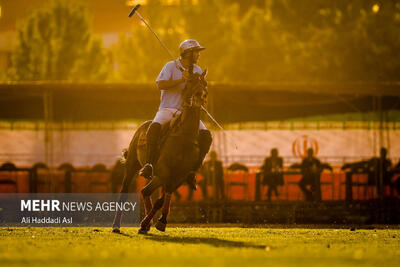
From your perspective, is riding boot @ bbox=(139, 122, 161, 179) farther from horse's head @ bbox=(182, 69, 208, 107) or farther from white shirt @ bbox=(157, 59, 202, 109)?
horse's head @ bbox=(182, 69, 208, 107)

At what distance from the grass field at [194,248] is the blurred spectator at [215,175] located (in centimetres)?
944

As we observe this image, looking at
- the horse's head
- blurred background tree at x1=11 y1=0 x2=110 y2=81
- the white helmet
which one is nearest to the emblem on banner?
blurred background tree at x1=11 y1=0 x2=110 y2=81

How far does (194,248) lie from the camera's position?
981cm

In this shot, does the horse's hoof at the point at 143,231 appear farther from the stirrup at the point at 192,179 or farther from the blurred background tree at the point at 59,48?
the blurred background tree at the point at 59,48

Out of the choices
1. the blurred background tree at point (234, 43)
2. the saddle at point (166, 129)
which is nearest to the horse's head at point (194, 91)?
the saddle at point (166, 129)

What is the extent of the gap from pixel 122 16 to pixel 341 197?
39837 millimetres

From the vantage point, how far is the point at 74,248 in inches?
383

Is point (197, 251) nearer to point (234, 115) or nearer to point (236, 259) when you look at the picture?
point (236, 259)

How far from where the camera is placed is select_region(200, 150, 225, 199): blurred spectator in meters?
22.4

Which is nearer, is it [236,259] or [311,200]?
[236,259]

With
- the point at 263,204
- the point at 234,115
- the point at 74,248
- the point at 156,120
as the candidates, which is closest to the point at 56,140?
the point at 234,115

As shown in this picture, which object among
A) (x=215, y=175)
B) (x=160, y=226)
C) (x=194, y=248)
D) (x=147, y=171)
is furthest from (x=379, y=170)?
(x=194, y=248)

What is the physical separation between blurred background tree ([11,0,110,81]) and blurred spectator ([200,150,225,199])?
23.3 metres

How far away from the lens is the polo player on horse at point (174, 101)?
12.1 m
